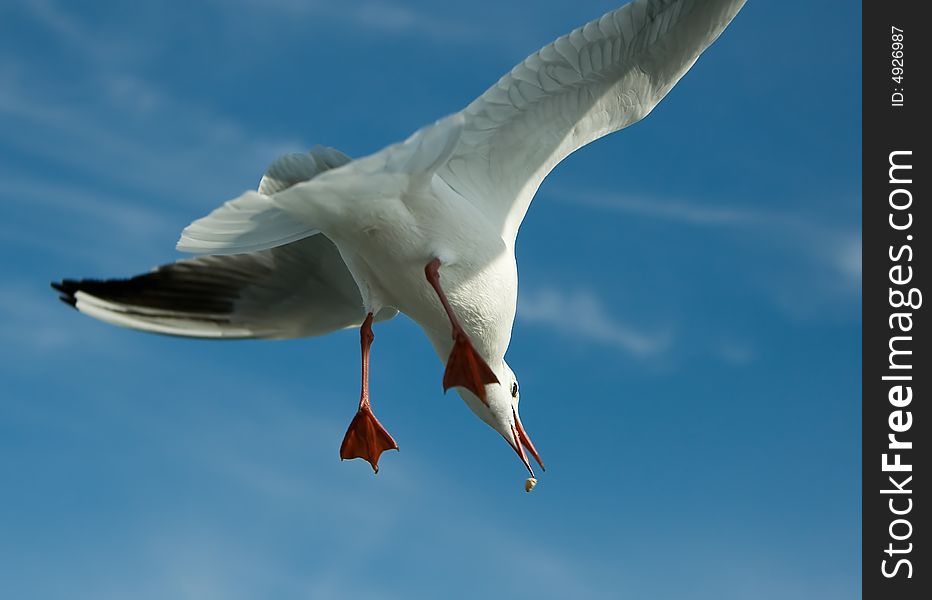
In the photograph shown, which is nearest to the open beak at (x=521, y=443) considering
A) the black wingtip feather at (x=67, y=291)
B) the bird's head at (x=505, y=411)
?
the bird's head at (x=505, y=411)

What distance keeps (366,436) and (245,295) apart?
152cm

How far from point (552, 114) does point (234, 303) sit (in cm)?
222

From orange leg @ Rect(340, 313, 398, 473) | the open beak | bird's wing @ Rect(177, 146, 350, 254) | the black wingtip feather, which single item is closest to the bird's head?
the open beak

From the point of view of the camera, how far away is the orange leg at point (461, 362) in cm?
539

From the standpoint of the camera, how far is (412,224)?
5.41m

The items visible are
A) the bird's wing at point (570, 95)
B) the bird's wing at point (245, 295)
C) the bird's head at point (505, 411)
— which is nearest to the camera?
the bird's wing at point (570, 95)

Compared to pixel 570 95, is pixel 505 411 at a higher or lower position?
lower

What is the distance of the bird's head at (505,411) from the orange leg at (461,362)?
0.72m

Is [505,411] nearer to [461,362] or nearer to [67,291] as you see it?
[461,362]

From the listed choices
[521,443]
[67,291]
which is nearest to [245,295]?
[67,291]

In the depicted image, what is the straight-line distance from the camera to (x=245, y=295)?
689 centimetres

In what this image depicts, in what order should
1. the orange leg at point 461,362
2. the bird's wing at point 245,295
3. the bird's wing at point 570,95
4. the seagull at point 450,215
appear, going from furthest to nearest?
the bird's wing at point 245,295, the bird's wing at point 570,95, the orange leg at point 461,362, the seagull at point 450,215

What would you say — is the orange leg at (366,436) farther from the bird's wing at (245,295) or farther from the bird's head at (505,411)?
the bird's wing at (245,295)
